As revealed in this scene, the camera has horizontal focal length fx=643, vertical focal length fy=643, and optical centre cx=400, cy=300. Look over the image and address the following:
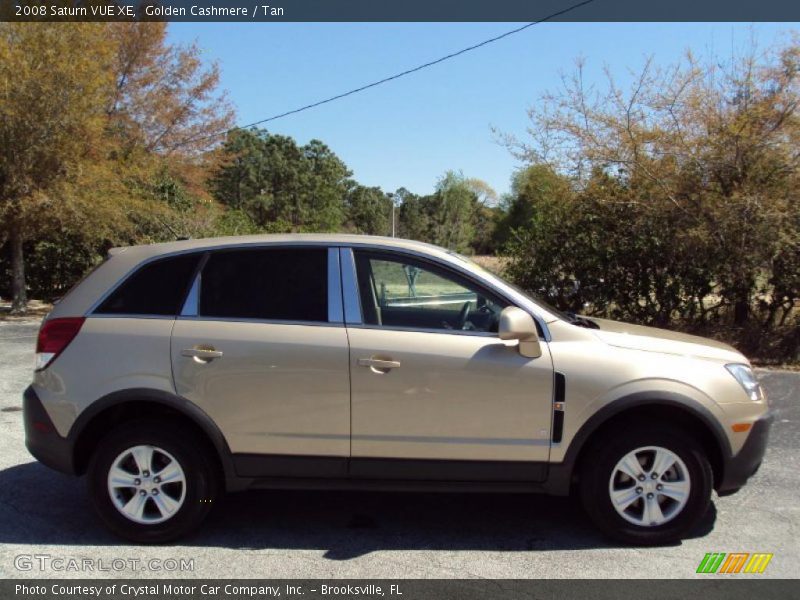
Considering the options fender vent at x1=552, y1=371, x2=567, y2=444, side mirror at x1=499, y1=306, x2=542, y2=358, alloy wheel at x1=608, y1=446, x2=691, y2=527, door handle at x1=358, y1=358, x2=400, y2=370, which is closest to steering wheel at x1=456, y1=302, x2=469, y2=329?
side mirror at x1=499, y1=306, x2=542, y2=358

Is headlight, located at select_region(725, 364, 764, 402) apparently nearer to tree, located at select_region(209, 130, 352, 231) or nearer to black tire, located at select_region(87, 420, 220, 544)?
black tire, located at select_region(87, 420, 220, 544)

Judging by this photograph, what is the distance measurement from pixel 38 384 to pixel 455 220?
56633 millimetres

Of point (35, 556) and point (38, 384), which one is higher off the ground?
point (38, 384)

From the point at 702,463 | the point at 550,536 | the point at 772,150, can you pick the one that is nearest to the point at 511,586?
the point at 550,536

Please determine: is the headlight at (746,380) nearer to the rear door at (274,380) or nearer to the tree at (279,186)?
the rear door at (274,380)

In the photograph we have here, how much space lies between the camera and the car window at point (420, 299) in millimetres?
3857

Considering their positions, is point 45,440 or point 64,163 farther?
point 64,163

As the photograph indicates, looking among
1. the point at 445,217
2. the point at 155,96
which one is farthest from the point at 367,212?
the point at 155,96

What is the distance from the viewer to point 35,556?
3621 millimetres

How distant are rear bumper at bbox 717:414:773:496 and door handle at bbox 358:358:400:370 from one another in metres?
2.01

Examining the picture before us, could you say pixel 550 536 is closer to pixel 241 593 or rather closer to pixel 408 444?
pixel 408 444

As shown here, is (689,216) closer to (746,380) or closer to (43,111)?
(746,380)

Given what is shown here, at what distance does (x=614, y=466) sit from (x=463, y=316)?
123 cm

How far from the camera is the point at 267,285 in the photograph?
3910mm
